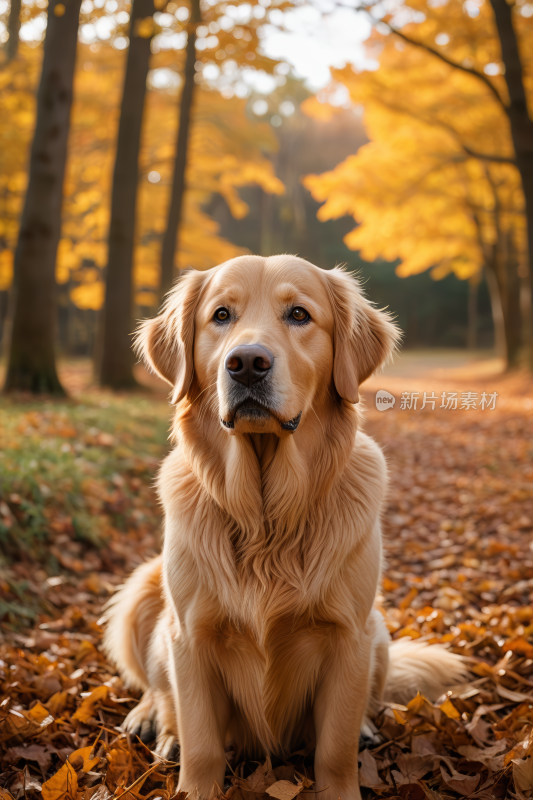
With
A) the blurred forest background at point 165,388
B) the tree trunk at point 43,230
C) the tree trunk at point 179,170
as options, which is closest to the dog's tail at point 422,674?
the blurred forest background at point 165,388

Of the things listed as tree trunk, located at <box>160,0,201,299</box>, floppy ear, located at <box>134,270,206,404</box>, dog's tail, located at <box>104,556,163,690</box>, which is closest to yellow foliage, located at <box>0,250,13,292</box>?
tree trunk, located at <box>160,0,201,299</box>

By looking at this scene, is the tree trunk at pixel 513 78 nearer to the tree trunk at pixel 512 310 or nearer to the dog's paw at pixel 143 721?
the dog's paw at pixel 143 721

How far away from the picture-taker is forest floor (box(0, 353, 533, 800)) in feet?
7.38

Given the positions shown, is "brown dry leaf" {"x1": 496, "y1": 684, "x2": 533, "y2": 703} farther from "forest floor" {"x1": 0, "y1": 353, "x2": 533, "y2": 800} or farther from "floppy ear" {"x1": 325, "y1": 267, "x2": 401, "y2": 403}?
"floppy ear" {"x1": 325, "y1": 267, "x2": 401, "y2": 403}

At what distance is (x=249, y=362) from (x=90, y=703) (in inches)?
72.6

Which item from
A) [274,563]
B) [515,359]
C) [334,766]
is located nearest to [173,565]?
[274,563]

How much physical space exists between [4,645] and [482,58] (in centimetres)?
1283

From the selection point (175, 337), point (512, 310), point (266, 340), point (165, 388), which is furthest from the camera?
point (512, 310)

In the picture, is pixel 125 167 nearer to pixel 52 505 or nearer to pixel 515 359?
pixel 52 505

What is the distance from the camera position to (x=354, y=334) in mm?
2469

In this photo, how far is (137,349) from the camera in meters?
2.78

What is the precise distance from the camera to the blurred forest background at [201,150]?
7488 millimetres

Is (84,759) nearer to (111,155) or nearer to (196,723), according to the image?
(196,723)

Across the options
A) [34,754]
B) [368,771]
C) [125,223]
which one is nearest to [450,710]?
[368,771]
